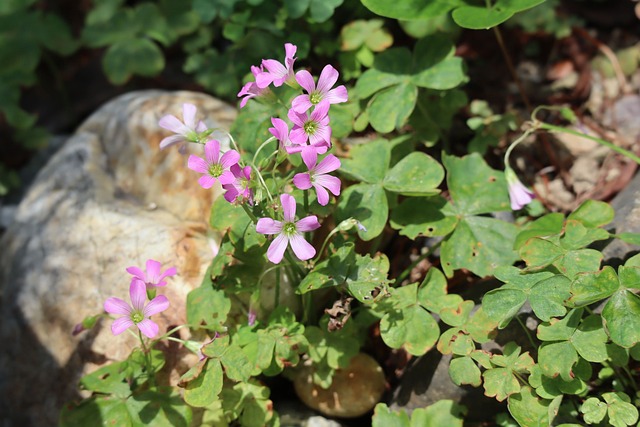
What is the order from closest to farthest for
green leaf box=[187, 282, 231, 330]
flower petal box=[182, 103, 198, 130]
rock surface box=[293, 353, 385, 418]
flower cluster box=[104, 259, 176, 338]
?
1. flower cluster box=[104, 259, 176, 338]
2. flower petal box=[182, 103, 198, 130]
3. green leaf box=[187, 282, 231, 330]
4. rock surface box=[293, 353, 385, 418]

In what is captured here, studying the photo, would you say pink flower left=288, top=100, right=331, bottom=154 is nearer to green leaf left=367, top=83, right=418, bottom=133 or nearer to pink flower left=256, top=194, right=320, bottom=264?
pink flower left=256, top=194, right=320, bottom=264

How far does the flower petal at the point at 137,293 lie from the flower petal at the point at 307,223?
0.55 meters

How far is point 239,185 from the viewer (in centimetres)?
191

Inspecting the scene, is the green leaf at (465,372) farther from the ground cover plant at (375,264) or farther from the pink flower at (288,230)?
the pink flower at (288,230)

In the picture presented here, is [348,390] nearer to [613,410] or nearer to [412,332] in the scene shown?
[412,332]

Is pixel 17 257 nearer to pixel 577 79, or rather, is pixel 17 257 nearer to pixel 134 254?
pixel 134 254

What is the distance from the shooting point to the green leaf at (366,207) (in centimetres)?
228

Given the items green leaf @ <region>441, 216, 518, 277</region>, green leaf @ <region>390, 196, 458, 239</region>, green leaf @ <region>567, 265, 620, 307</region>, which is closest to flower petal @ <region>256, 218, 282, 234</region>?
green leaf @ <region>390, 196, 458, 239</region>

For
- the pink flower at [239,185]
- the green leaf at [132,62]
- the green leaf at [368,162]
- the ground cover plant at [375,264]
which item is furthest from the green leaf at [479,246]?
the green leaf at [132,62]

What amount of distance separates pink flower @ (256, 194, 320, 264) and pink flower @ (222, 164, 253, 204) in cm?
11

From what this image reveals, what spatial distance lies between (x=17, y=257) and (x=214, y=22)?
177 cm

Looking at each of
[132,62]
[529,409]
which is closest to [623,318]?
[529,409]

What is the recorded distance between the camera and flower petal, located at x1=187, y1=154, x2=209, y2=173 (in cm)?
190

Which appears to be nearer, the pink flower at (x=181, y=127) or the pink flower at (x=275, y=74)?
the pink flower at (x=275, y=74)
